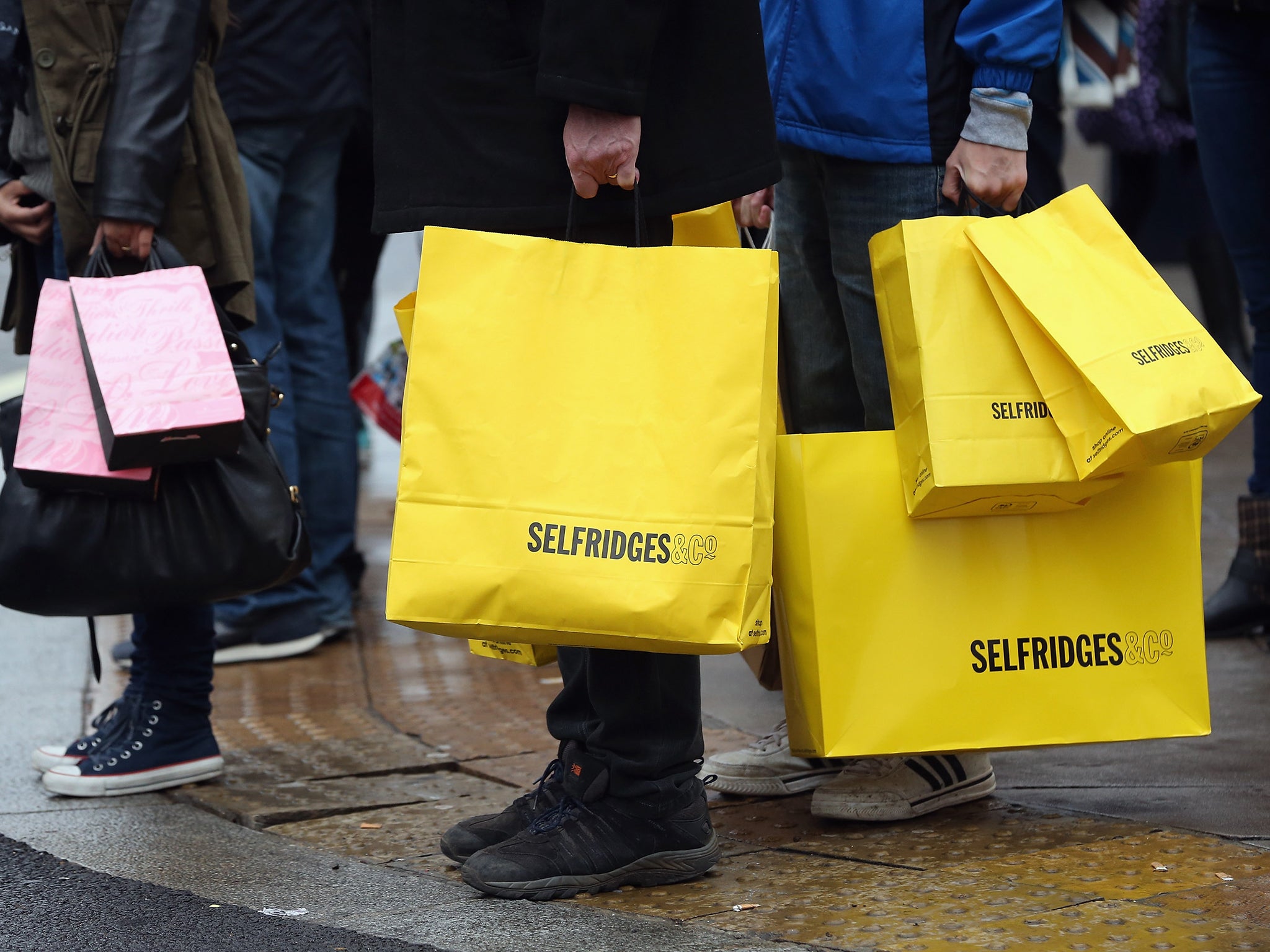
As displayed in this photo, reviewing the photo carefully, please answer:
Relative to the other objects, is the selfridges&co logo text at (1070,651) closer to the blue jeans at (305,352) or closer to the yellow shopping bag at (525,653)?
the yellow shopping bag at (525,653)

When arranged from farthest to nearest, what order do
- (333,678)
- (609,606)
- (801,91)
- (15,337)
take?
(333,678) < (15,337) < (801,91) < (609,606)

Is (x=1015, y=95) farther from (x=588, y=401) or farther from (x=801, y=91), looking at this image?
(x=588, y=401)

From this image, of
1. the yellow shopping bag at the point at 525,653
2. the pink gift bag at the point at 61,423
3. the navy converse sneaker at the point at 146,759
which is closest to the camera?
the yellow shopping bag at the point at 525,653

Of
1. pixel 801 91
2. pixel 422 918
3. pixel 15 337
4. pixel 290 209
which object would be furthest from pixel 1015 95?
pixel 290 209

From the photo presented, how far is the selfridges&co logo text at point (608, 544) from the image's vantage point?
203 cm

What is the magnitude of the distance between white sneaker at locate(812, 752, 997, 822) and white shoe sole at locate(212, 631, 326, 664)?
1.85m

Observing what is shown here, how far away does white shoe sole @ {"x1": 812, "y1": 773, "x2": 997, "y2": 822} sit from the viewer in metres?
2.57

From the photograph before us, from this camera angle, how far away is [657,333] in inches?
81.9

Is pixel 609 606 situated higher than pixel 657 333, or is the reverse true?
pixel 657 333

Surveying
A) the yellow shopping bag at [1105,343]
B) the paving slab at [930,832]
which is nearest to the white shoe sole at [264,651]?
the paving slab at [930,832]

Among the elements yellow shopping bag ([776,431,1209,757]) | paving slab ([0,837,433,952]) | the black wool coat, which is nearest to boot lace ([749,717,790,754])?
yellow shopping bag ([776,431,1209,757])

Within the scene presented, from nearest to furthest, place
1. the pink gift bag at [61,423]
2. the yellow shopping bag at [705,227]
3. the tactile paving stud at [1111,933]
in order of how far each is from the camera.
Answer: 1. the tactile paving stud at [1111,933]
2. the yellow shopping bag at [705,227]
3. the pink gift bag at [61,423]

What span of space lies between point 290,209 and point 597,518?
2493 mm

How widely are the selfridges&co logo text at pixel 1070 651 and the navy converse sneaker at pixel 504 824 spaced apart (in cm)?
66
